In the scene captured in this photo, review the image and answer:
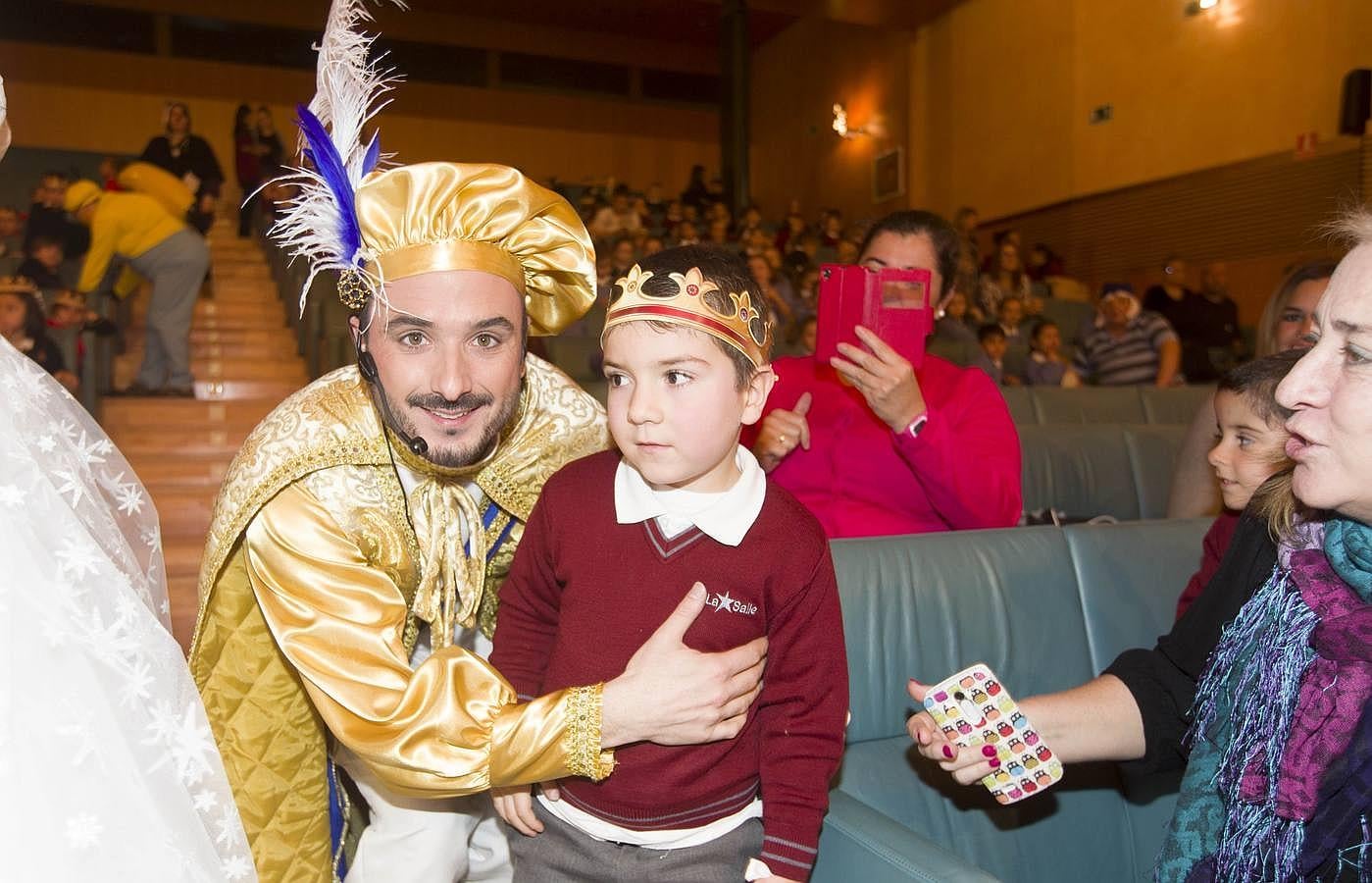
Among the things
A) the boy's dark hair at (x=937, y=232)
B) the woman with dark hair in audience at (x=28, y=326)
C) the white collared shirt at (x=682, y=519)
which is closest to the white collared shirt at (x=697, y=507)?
the white collared shirt at (x=682, y=519)

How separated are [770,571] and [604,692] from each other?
1.04ft

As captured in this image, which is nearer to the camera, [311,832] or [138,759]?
[138,759]

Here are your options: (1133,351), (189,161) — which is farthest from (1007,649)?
(189,161)

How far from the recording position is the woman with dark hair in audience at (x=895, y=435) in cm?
237

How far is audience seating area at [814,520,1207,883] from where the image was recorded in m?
2.07

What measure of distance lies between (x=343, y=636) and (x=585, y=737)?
43 centimetres

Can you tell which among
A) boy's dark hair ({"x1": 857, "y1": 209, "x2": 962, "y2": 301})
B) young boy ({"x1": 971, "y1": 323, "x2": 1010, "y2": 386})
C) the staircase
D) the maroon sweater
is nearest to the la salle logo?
the maroon sweater

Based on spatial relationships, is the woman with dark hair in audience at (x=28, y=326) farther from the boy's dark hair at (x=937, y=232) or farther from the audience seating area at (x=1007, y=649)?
the audience seating area at (x=1007, y=649)

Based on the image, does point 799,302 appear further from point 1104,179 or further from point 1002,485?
point 1002,485

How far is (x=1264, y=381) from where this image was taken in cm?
212

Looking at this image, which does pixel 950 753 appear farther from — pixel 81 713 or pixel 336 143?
pixel 336 143

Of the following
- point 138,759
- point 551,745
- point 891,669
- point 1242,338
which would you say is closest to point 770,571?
point 551,745

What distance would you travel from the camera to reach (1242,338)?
9.67 meters

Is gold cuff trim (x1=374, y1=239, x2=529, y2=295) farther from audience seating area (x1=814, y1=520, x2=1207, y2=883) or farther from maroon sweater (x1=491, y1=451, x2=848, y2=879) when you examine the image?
audience seating area (x1=814, y1=520, x2=1207, y2=883)
